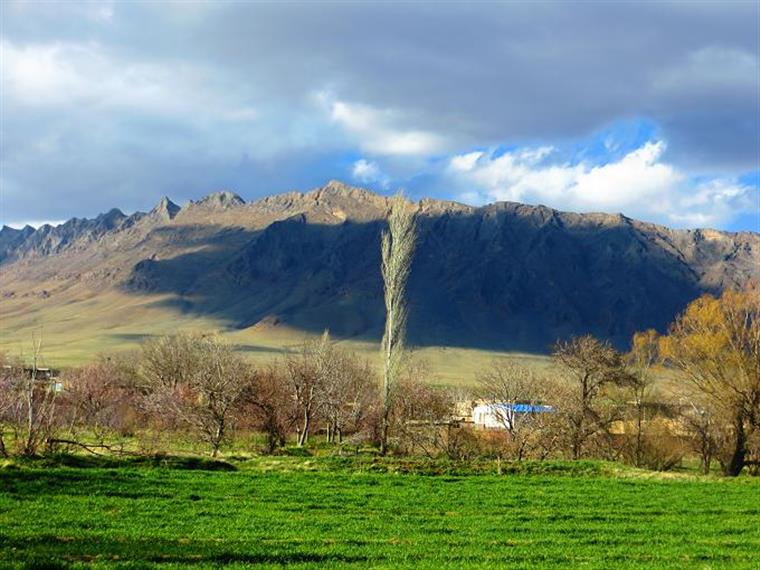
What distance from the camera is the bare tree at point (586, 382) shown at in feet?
163

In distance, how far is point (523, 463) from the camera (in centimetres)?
3653

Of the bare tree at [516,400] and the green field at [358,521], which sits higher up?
the bare tree at [516,400]

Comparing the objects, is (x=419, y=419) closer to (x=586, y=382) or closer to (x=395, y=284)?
(x=586, y=382)

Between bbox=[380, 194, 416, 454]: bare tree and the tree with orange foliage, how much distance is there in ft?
60.6

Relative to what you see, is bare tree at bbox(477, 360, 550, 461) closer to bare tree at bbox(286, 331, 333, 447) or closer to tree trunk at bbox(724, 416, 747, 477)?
tree trunk at bbox(724, 416, 747, 477)

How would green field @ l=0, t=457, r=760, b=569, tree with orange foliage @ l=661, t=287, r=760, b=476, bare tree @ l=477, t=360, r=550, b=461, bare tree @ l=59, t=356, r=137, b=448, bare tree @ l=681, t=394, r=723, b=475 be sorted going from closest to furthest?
green field @ l=0, t=457, r=760, b=569 < tree with orange foliage @ l=661, t=287, r=760, b=476 < bare tree @ l=477, t=360, r=550, b=461 < bare tree @ l=681, t=394, r=723, b=475 < bare tree @ l=59, t=356, r=137, b=448

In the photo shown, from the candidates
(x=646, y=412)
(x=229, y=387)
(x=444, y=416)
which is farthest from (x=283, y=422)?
(x=646, y=412)

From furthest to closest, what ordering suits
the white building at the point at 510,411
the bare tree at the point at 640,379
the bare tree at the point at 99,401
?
the bare tree at the point at 99,401, the white building at the point at 510,411, the bare tree at the point at 640,379

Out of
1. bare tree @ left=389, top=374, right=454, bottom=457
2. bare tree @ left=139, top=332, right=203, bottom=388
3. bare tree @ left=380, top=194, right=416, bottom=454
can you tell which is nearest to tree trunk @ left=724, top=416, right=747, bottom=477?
bare tree @ left=389, top=374, right=454, bottom=457

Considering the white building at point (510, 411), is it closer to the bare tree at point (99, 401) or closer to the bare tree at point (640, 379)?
the bare tree at point (640, 379)

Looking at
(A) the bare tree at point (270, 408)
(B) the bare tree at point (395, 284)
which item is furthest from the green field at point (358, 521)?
(A) the bare tree at point (270, 408)

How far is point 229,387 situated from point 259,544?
32682 mm

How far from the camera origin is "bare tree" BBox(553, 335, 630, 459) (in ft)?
163

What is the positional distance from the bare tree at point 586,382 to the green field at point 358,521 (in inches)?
740
